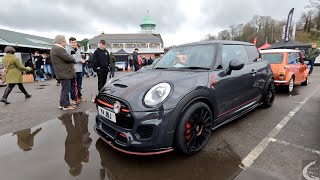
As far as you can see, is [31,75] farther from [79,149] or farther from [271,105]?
[271,105]

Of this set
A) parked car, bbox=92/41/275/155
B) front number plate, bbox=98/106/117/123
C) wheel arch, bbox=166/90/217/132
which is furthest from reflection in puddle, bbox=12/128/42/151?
wheel arch, bbox=166/90/217/132

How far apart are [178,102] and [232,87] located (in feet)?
4.39

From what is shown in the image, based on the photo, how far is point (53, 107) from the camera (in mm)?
5867

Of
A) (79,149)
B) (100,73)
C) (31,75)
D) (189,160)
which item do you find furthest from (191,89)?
(31,75)

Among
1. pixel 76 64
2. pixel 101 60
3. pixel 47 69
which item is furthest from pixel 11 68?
pixel 47 69

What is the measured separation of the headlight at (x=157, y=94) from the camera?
103 inches

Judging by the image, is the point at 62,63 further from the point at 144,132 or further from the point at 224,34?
the point at 224,34

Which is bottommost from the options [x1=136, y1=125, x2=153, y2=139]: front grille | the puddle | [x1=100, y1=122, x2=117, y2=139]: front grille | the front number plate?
the puddle

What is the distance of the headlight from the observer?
2625 millimetres

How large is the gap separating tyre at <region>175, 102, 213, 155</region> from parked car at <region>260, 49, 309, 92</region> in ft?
15.0

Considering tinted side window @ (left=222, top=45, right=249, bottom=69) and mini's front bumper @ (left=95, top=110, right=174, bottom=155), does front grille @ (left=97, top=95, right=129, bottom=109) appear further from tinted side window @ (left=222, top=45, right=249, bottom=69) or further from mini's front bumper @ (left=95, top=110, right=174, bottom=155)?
tinted side window @ (left=222, top=45, right=249, bottom=69)

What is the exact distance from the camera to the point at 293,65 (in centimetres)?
709

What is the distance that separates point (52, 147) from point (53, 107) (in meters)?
2.85

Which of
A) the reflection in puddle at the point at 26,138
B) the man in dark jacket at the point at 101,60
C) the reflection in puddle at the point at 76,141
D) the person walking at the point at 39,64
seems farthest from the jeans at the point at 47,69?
the reflection in puddle at the point at 26,138
